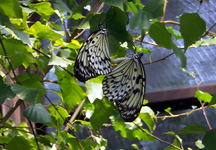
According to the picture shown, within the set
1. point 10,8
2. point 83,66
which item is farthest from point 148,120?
point 10,8

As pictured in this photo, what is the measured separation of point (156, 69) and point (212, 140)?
4.62ft

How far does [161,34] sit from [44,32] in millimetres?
456

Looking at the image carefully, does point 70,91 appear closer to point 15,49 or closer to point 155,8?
point 15,49

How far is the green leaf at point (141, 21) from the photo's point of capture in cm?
57

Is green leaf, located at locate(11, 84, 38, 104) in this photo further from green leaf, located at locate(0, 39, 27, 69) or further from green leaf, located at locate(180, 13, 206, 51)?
green leaf, located at locate(180, 13, 206, 51)

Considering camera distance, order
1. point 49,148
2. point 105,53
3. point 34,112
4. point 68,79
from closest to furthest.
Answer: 1. point 105,53
2. point 34,112
3. point 68,79
4. point 49,148

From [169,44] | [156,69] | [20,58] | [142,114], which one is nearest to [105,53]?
[169,44]

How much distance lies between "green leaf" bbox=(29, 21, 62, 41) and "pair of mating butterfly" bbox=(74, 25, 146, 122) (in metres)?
0.23

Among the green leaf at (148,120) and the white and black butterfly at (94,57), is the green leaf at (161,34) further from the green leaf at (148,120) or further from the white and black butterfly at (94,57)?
the green leaf at (148,120)

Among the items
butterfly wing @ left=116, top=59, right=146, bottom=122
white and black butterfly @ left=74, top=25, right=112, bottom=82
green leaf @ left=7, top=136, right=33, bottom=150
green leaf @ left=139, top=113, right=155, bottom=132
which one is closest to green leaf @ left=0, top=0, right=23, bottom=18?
white and black butterfly @ left=74, top=25, right=112, bottom=82

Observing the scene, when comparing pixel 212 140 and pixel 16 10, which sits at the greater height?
pixel 16 10

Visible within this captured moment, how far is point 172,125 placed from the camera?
2.11m

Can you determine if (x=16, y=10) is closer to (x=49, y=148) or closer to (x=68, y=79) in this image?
(x=68, y=79)

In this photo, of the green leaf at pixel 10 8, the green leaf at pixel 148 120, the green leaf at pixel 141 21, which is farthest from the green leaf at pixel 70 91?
the green leaf at pixel 141 21
